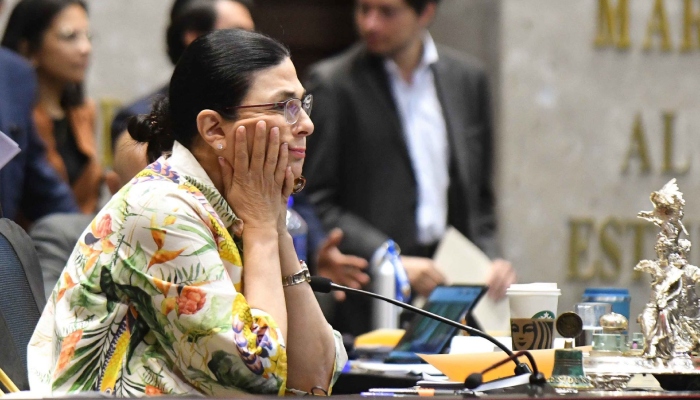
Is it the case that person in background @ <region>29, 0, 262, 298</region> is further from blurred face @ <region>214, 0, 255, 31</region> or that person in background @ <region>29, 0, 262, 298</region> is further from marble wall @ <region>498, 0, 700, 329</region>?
marble wall @ <region>498, 0, 700, 329</region>

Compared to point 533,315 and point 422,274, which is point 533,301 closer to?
point 533,315

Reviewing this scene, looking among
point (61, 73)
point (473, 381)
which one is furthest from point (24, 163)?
point (473, 381)

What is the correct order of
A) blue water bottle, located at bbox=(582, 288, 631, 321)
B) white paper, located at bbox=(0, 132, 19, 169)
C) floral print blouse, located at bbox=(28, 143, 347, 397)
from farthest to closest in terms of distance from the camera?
1. blue water bottle, located at bbox=(582, 288, 631, 321)
2. white paper, located at bbox=(0, 132, 19, 169)
3. floral print blouse, located at bbox=(28, 143, 347, 397)

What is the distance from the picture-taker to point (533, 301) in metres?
2.22

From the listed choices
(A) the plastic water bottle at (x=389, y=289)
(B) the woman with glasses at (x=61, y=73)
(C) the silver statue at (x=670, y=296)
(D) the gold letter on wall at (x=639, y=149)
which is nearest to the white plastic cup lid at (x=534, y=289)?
(C) the silver statue at (x=670, y=296)

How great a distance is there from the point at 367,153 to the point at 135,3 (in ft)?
4.73

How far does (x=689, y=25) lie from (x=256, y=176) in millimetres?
3961

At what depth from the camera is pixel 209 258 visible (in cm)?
181

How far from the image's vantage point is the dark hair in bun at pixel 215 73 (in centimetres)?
198

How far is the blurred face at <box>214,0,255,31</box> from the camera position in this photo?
10.9ft

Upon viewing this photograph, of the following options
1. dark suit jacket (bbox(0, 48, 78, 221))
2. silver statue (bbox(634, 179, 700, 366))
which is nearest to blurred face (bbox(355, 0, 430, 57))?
dark suit jacket (bbox(0, 48, 78, 221))

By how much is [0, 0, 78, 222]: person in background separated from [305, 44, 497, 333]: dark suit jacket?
0.81m

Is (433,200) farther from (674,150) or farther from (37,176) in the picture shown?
(674,150)

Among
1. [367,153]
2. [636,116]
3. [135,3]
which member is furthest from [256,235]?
[636,116]
